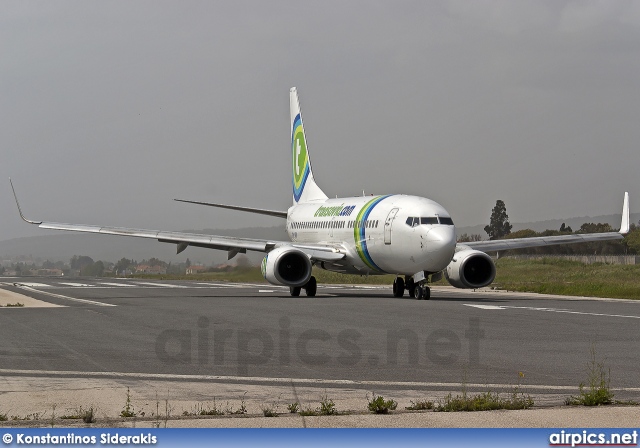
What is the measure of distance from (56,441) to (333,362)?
7260mm

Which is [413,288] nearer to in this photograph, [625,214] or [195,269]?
[625,214]

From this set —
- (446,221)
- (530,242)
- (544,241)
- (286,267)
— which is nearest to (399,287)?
(286,267)

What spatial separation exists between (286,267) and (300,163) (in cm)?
1416

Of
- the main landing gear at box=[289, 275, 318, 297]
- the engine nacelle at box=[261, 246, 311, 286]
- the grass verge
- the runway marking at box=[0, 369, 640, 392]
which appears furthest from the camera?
the grass verge

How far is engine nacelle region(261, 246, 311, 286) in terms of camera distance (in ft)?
122

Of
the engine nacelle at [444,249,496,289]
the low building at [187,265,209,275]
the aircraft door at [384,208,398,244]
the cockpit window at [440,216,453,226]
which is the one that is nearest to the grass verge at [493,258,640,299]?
the engine nacelle at [444,249,496,289]

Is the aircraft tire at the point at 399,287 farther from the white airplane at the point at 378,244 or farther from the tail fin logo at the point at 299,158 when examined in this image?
the tail fin logo at the point at 299,158

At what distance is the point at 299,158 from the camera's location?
173 ft

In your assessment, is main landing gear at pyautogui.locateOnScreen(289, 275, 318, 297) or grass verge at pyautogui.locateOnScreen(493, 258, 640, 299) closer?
main landing gear at pyautogui.locateOnScreen(289, 275, 318, 297)

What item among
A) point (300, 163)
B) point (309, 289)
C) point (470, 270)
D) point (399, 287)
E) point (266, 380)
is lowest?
point (266, 380)

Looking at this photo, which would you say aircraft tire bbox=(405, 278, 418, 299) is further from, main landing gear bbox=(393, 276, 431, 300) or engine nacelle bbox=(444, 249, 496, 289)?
engine nacelle bbox=(444, 249, 496, 289)

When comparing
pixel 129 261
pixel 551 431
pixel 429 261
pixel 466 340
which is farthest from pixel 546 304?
pixel 129 261

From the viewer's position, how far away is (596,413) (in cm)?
1003

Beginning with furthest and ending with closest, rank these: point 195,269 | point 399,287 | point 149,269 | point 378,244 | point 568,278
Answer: point 149,269, point 195,269, point 568,278, point 399,287, point 378,244
